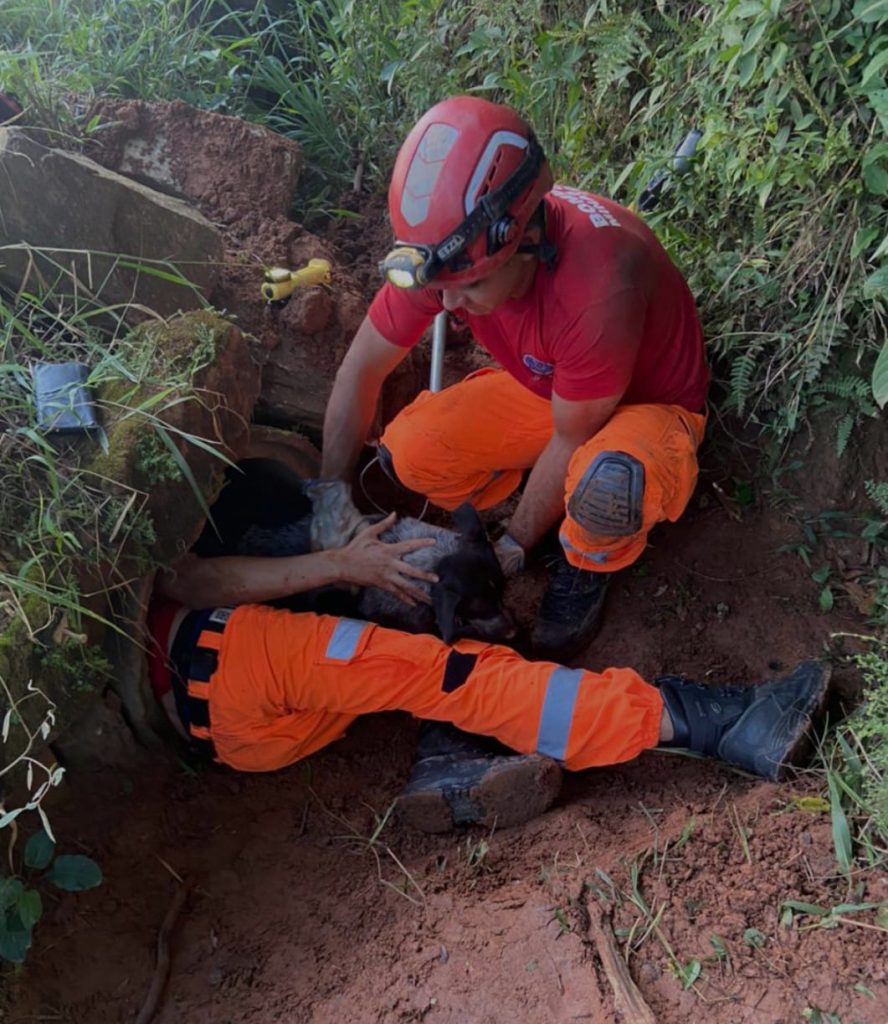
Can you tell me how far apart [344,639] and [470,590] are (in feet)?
1.32

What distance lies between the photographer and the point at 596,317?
7.14 feet

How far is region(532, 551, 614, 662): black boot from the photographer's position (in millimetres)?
2771

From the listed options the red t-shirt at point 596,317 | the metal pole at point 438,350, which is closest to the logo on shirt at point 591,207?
the red t-shirt at point 596,317

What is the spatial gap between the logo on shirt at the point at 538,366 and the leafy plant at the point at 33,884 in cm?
175

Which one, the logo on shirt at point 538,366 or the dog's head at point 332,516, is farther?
the dog's head at point 332,516

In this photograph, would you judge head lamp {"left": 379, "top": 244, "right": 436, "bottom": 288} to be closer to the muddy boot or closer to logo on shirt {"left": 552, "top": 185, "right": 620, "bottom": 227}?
logo on shirt {"left": 552, "top": 185, "right": 620, "bottom": 227}

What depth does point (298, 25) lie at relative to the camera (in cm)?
403

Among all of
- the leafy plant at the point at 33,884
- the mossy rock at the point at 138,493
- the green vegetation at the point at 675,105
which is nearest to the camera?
the leafy plant at the point at 33,884

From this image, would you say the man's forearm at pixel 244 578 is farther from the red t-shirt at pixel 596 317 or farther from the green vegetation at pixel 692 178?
the red t-shirt at pixel 596 317

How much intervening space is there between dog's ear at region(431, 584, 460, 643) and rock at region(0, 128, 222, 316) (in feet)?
3.93

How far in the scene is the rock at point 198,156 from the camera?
3111mm

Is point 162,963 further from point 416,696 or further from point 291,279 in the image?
point 291,279

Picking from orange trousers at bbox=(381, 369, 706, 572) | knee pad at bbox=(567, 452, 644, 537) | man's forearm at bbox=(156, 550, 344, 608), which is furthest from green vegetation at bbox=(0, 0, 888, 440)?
man's forearm at bbox=(156, 550, 344, 608)

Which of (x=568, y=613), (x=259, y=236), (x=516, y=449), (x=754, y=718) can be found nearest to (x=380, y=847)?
(x=568, y=613)
